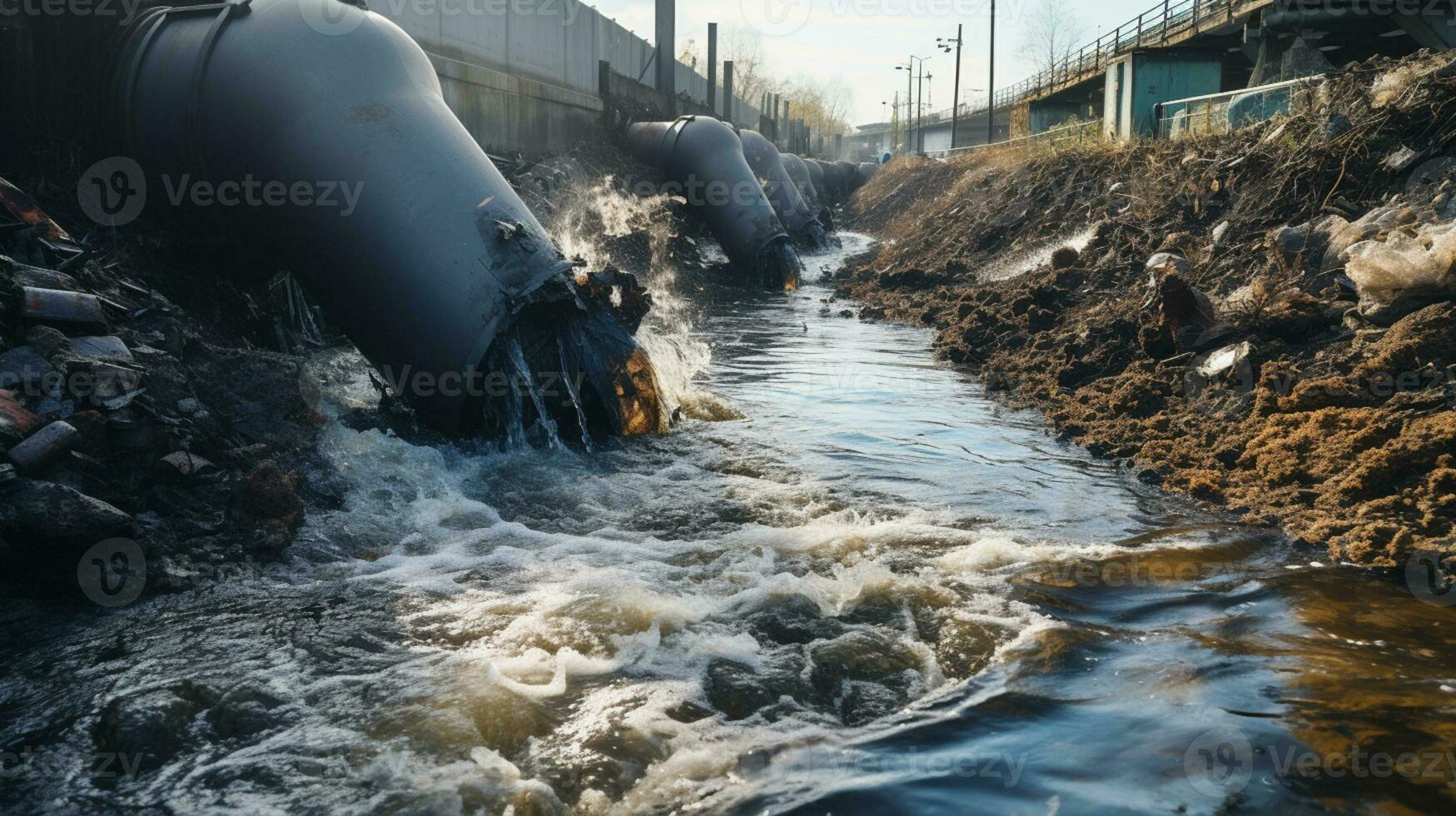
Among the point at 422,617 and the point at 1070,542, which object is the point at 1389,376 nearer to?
the point at 1070,542

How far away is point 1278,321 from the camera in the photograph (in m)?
6.50

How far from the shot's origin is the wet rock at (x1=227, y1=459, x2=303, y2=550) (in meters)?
4.43

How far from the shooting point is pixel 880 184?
42969mm

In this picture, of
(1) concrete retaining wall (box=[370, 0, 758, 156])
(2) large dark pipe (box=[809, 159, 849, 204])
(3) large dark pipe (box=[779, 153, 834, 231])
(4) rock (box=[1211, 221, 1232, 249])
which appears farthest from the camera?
(2) large dark pipe (box=[809, 159, 849, 204])

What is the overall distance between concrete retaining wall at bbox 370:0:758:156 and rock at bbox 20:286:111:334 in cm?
842

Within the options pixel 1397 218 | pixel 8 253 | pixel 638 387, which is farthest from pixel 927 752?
pixel 1397 218

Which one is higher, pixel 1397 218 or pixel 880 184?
pixel 880 184

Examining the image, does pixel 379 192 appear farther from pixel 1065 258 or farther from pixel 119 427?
pixel 1065 258

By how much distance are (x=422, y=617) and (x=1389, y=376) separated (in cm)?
522

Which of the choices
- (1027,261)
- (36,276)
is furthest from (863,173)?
(36,276)

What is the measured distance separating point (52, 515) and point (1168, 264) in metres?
8.03

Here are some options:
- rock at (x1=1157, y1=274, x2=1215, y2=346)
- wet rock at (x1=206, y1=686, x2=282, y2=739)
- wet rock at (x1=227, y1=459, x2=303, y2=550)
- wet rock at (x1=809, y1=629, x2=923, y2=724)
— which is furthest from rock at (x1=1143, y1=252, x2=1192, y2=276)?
wet rock at (x1=206, y1=686, x2=282, y2=739)

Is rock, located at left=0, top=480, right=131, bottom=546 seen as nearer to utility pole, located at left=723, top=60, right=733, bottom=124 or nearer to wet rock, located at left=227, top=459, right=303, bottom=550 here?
wet rock, located at left=227, top=459, right=303, bottom=550

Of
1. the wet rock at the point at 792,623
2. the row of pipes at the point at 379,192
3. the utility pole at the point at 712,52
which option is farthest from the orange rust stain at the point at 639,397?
the utility pole at the point at 712,52
